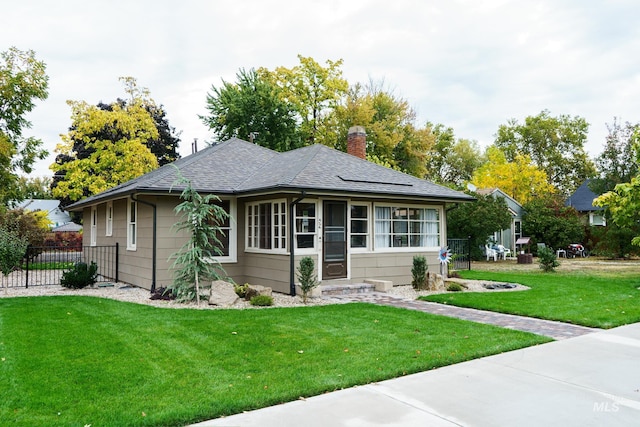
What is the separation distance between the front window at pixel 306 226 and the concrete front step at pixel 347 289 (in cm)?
108

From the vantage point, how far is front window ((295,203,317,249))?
35.1 feet

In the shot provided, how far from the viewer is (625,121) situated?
853 inches

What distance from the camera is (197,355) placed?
5297 millimetres

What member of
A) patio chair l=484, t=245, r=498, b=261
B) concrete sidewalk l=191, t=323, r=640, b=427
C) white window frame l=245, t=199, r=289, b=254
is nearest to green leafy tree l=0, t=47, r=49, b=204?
white window frame l=245, t=199, r=289, b=254

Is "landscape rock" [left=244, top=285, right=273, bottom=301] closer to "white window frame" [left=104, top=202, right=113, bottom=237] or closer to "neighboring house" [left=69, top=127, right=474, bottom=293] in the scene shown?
"neighboring house" [left=69, top=127, right=474, bottom=293]

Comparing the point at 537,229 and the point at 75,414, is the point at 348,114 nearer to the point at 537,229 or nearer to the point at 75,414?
the point at 537,229

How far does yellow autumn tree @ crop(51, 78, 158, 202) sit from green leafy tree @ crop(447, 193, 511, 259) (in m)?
14.8

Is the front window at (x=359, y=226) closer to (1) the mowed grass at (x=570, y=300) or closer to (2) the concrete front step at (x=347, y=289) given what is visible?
(2) the concrete front step at (x=347, y=289)

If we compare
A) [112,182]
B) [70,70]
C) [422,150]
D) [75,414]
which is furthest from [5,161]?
[422,150]

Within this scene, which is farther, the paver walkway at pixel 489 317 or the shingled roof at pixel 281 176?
the shingled roof at pixel 281 176

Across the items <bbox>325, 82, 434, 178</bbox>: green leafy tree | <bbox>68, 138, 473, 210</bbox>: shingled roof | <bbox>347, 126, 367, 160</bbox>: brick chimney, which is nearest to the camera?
<bbox>68, 138, 473, 210</bbox>: shingled roof

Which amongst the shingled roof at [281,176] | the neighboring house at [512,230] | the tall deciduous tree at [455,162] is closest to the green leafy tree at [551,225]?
the neighboring house at [512,230]

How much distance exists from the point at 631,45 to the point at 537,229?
13747mm

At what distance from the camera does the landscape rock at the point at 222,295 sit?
9008mm
